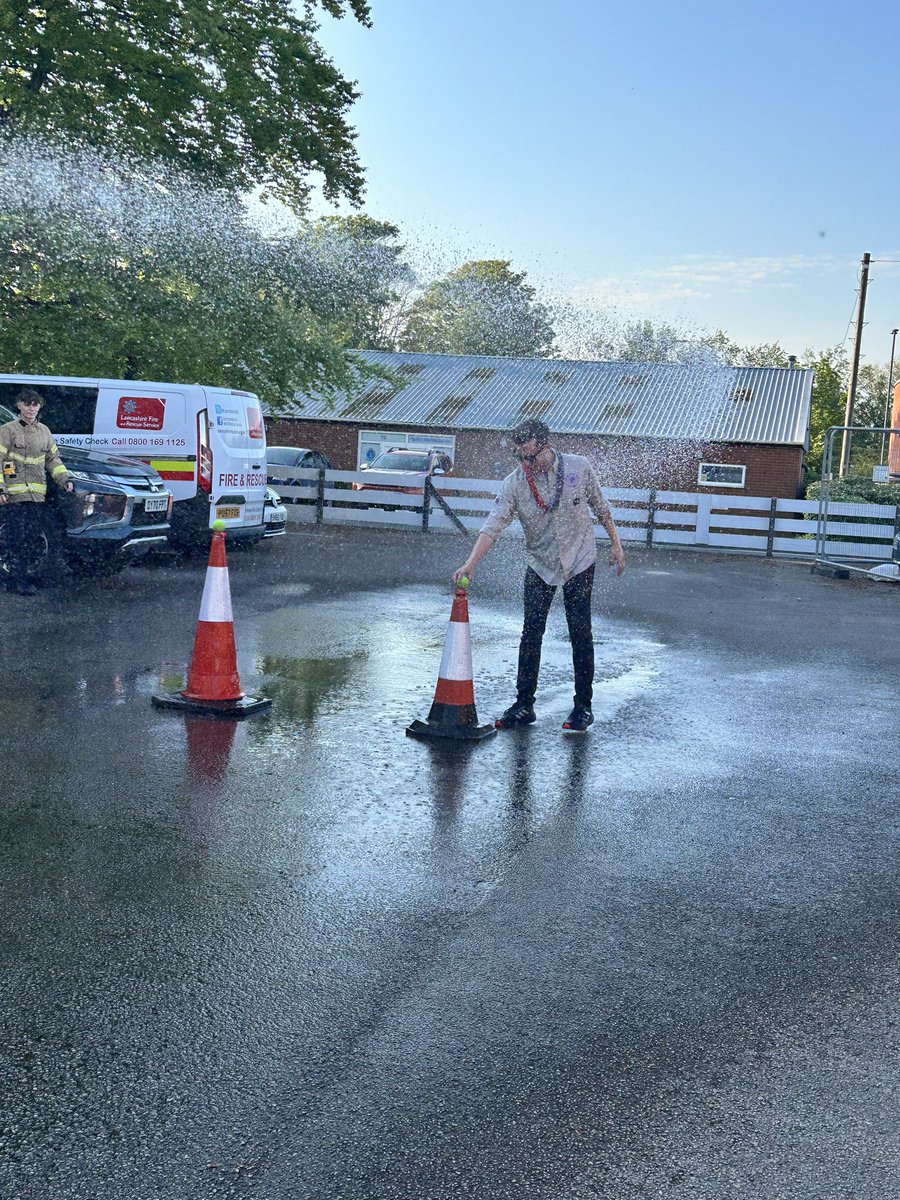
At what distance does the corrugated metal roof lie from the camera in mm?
36344

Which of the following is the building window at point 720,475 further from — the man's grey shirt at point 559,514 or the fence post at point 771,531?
the man's grey shirt at point 559,514

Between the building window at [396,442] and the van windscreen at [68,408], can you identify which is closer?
the van windscreen at [68,408]

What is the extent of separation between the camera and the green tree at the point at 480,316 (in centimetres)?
7688

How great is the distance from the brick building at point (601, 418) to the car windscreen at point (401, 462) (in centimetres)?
570

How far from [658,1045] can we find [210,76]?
2042cm

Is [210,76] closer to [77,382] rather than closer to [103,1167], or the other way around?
[77,382]

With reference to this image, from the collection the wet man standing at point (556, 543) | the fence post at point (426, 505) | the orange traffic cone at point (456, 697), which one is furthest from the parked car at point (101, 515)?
the fence post at point (426, 505)

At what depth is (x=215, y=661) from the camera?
279 inches

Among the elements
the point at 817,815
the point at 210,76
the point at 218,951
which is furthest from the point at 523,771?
the point at 210,76

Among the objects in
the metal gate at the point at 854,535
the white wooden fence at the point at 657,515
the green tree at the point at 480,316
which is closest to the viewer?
the metal gate at the point at 854,535

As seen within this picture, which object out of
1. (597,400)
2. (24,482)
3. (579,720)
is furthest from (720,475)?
(579,720)

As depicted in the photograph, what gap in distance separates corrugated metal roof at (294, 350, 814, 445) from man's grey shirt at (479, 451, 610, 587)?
2883 centimetres

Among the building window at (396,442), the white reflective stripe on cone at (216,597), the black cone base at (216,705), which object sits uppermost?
the building window at (396,442)

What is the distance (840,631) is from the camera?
1179cm
